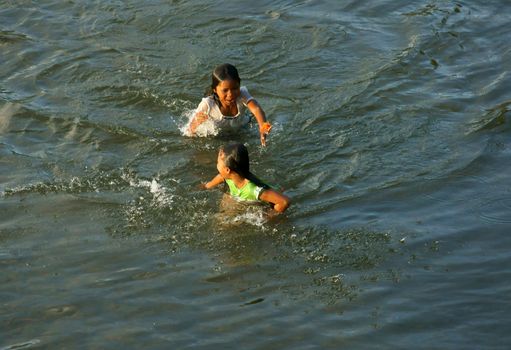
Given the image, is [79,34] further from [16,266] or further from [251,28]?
[16,266]

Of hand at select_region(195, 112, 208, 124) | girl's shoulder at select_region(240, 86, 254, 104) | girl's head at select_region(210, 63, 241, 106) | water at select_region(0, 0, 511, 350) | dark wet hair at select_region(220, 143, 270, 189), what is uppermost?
girl's head at select_region(210, 63, 241, 106)

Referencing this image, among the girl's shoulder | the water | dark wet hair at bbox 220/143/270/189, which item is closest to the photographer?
the water

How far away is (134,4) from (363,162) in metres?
5.53

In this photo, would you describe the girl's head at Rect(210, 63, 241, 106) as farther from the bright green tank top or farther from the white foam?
the bright green tank top

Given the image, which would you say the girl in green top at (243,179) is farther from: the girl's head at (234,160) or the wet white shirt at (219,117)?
the wet white shirt at (219,117)

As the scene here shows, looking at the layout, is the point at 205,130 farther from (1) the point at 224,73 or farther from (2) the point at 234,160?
(2) the point at 234,160

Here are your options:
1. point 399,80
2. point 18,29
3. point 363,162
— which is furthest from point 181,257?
point 18,29

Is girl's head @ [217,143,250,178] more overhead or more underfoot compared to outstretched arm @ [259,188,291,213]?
more overhead

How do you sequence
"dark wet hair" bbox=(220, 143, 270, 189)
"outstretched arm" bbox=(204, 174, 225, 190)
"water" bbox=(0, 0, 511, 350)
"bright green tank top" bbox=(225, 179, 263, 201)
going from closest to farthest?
1. "water" bbox=(0, 0, 511, 350)
2. "dark wet hair" bbox=(220, 143, 270, 189)
3. "bright green tank top" bbox=(225, 179, 263, 201)
4. "outstretched arm" bbox=(204, 174, 225, 190)

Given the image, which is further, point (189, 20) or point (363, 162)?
point (189, 20)

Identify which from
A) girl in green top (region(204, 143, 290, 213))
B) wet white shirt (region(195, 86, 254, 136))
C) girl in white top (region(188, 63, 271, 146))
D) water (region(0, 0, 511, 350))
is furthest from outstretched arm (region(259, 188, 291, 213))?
wet white shirt (region(195, 86, 254, 136))

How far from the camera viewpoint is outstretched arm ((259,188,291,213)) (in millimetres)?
6977

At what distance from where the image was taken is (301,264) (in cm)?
647

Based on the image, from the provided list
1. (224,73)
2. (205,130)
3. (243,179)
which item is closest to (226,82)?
(224,73)
